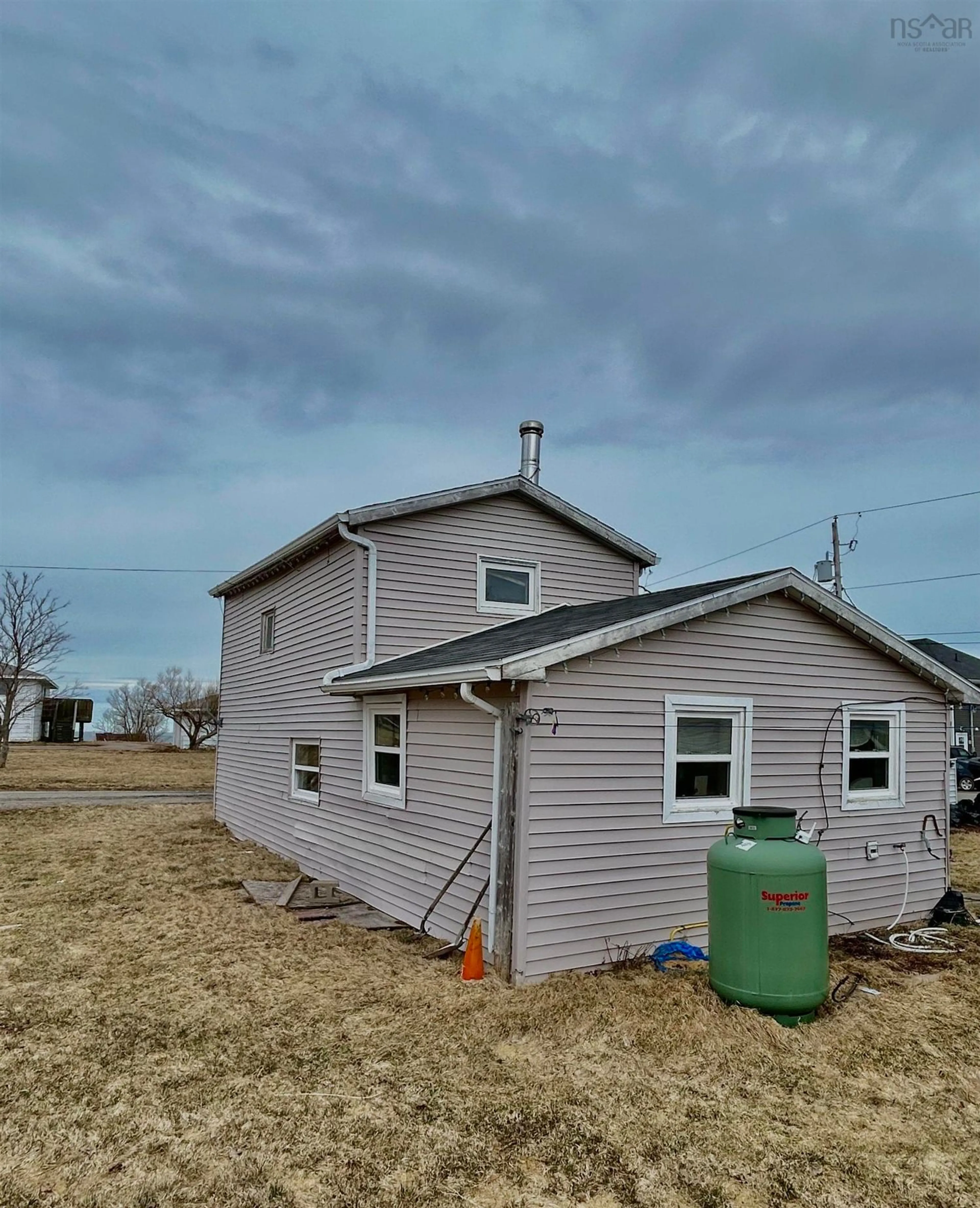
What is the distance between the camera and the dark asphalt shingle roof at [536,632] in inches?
266

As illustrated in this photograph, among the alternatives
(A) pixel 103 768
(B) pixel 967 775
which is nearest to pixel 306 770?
(B) pixel 967 775

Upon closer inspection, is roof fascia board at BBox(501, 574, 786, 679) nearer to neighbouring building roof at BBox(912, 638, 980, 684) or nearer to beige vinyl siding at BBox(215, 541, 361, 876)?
beige vinyl siding at BBox(215, 541, 361, 876)

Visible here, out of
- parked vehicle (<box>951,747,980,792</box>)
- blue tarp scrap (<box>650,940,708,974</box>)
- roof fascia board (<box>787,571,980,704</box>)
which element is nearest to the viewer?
blue tarp scrap (<box>650,940,708,974</box>)

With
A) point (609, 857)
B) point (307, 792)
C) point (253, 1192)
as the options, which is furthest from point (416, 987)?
point (307, 792)

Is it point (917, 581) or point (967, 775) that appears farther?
point (917, 581)

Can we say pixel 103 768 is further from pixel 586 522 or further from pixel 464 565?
pixel 586 522

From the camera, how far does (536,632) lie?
789 cm

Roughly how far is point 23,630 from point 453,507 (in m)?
23.3

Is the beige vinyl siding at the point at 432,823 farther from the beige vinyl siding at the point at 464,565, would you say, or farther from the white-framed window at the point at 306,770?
the beige vinyl siding at the point at 464,565

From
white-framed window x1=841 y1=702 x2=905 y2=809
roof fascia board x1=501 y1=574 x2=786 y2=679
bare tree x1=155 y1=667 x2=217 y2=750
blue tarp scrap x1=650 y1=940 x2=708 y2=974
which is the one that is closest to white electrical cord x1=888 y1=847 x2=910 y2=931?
white-framed window x1=841 y1=702 x2=905 y2=809

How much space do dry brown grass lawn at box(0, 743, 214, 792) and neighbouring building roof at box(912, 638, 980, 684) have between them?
88.9ft

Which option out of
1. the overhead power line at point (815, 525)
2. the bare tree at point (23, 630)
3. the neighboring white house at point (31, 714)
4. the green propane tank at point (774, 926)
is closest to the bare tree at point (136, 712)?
the neighboring white house at point (31, 714)

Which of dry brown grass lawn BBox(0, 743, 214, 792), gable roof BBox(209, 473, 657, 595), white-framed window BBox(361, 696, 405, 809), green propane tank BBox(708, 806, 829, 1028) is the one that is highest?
gable roof BBox(209, 473, 657, 595)

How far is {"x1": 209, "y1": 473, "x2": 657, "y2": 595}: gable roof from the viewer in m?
9.45
